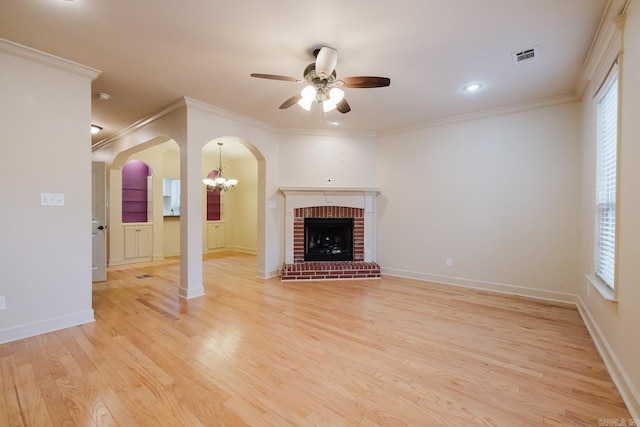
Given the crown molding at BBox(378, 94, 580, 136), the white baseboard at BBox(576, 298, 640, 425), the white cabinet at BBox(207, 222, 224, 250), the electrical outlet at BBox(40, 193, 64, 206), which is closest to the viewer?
the white baseboard at BBox(576, 298, 640, 425)

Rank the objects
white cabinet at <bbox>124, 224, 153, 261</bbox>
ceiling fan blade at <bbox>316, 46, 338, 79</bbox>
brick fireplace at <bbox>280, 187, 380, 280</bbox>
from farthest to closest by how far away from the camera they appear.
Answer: white cabinet at <bbox>124, 224, 153, 261</bbox> → brick fireplace at <bbox>280, 187, 380, 280</bbox> → ceiling fan blade at <bbox>316, 46, 338, 79</bbox>

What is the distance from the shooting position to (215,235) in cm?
754

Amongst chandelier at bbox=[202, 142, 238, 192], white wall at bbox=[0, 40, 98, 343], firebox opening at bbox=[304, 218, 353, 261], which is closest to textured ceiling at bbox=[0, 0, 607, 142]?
white wall at bbox=[0, 40, 98, 343]

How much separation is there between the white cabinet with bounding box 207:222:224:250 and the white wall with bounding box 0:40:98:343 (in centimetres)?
458

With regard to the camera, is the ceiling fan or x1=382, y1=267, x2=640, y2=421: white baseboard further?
the ceiling fan

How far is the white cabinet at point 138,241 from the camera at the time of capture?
5.81 meters

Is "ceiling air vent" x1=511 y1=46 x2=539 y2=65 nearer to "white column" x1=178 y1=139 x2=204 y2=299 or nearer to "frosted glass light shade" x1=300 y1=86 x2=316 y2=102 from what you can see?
"frosted glass light shade" x1=300 y1=86 x2=316 y2=102

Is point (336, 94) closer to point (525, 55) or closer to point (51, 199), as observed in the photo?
point (525, 55)

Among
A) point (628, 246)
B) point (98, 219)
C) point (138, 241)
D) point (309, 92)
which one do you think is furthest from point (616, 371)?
point (138, 241)

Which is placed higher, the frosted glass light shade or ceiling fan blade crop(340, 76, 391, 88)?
ceiling fan blade crop(340, 76, 391, 88)

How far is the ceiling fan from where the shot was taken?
221cm

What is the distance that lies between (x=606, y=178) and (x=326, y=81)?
2664 millimetres

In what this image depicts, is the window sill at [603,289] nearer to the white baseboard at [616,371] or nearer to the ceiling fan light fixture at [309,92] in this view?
the white baseboard at [616,371]

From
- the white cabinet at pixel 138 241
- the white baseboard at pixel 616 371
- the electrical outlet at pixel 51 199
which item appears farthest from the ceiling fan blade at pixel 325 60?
the white cabinet at pixel 138 241
